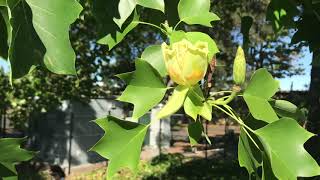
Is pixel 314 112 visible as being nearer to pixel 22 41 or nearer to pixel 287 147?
pixel 287 147

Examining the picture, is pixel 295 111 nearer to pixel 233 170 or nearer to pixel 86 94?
pixel 86 94

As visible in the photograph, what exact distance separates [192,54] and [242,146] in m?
0.32

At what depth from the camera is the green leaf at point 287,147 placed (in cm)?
91

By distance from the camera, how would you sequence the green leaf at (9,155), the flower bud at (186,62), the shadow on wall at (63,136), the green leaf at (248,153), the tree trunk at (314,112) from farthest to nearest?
1. the shadow on wall at (63,136)
2. the tree trunk at (314,112)
3. the green leaf at (9,155)
4. the green leaf at (248,153)
5. the flower bud at (186,62)

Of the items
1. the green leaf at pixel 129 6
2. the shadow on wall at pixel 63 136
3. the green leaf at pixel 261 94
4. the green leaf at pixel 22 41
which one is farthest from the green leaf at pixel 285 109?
the shadow on wall at pixel 63 136

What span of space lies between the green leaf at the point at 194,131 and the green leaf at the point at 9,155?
1.38 ft

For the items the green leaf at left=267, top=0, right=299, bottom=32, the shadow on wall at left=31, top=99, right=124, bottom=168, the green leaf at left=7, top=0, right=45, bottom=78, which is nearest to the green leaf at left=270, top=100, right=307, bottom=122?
the green leaf at left=7, top=0, right=45, bottom=78

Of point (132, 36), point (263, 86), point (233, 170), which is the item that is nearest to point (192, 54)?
point (263, 86)

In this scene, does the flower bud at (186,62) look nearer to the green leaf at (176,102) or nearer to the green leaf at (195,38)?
the green leaf at (176,102)

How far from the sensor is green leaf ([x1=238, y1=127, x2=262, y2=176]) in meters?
1.01

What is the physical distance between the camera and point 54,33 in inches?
37.4

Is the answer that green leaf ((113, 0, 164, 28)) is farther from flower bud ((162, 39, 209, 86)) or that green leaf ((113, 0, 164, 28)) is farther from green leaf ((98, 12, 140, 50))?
flower bud ((162, 39, 209, 86))

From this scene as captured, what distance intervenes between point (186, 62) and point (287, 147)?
0.29m

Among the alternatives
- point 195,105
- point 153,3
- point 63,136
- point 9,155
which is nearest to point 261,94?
point 195,105
